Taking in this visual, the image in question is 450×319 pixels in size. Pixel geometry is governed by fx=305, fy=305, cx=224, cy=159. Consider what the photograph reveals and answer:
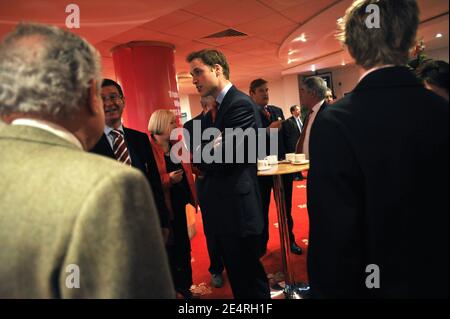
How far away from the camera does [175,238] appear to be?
2.50m

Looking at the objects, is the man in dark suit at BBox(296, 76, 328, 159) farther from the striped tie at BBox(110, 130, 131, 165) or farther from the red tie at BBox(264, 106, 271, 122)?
the striped tie at BBox(110, 130, 131, 165)

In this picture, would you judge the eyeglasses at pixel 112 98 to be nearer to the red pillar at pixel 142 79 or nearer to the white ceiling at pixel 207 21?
the white ceiling at pixel 207 21

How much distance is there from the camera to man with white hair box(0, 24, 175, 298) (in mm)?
600

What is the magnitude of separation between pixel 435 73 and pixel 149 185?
109 cm

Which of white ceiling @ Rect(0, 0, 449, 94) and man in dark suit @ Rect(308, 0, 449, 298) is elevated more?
white ceiling @ Rect(0, 0, 449, 94)

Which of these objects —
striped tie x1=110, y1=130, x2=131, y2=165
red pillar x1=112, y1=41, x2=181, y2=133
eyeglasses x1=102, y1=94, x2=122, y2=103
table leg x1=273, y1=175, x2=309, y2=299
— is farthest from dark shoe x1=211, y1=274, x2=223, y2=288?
red pillar x1=112, y1=41, x2=181, y2=133

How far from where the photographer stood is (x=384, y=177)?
842mm

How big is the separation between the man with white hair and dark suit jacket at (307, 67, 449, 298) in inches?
20.3

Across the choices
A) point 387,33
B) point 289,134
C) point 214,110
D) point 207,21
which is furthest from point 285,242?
point 207,21

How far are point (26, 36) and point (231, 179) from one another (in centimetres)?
126

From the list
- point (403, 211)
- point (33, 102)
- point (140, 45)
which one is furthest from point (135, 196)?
point (140, 45)
